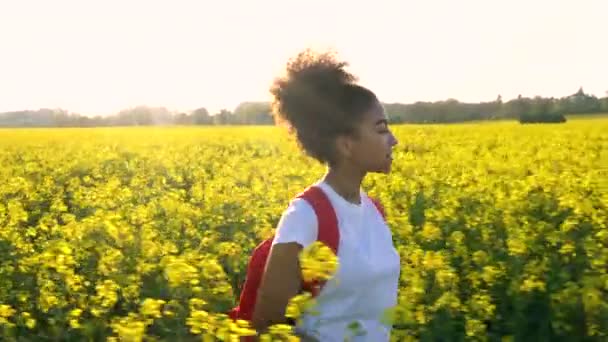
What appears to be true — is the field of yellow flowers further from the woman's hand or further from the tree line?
the tree line

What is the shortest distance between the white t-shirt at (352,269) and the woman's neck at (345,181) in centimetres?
4

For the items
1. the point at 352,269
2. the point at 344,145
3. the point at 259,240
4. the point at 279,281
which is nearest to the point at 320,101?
the point at 344,145

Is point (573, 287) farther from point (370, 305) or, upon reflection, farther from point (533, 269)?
point (370, 305)

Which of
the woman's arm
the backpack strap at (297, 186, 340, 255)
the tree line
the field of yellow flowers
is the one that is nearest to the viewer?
the woman's arm

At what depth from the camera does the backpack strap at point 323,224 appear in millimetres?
2912

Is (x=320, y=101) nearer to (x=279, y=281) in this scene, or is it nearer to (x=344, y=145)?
(x=344, y=145)

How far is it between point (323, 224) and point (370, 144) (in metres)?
0.37

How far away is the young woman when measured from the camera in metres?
3.02

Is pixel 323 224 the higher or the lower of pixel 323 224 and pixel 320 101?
the lower

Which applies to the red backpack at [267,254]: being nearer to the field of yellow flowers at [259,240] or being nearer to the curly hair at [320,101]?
the field of yellow flowers at [259,240]

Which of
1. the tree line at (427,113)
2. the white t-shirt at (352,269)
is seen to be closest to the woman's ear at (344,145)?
the white t-shirt at (352,269)

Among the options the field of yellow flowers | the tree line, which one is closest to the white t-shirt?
the field of yellow flowers

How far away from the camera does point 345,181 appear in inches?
126

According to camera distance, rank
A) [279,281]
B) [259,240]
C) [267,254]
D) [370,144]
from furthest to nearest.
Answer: [259,240]
[370,144]
[267,254]
[279,281]
